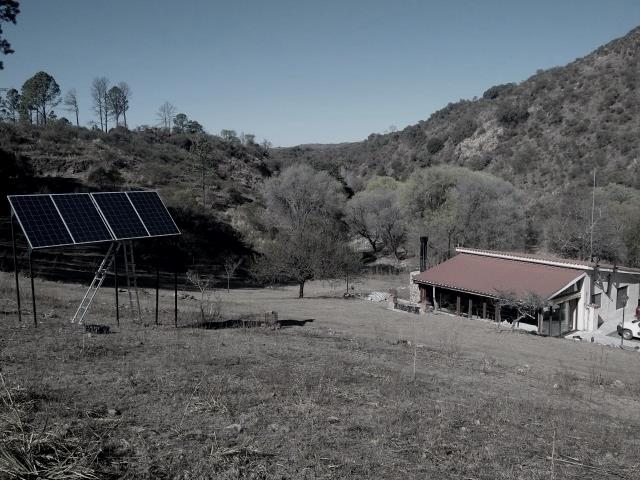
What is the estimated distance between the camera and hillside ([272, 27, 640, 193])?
6762 centimetres

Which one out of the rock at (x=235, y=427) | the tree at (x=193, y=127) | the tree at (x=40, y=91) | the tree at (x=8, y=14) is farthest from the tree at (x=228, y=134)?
the rock at (x=235, y=427)

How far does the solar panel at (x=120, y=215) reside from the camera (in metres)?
17.2

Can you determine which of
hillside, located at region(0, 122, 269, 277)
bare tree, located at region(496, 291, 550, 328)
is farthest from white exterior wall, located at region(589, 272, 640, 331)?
hillside, located at region(0, 122, 269, 277)

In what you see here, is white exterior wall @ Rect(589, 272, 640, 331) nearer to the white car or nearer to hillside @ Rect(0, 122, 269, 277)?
the white car

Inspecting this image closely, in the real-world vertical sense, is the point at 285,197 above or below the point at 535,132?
below

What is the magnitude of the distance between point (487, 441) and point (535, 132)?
81.2 meters

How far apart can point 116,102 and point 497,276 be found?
9089cm

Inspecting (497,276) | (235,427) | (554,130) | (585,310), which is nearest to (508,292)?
(497,276)

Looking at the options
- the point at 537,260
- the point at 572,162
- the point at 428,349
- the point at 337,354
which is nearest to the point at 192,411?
the point at 337,354

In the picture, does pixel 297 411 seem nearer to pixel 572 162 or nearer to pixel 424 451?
pixel 424 451

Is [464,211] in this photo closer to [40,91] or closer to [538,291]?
[538,291]

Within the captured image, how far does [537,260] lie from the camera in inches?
1225

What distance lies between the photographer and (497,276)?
31.1 metres

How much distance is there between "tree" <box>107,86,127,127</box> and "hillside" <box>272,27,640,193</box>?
3242 cm
